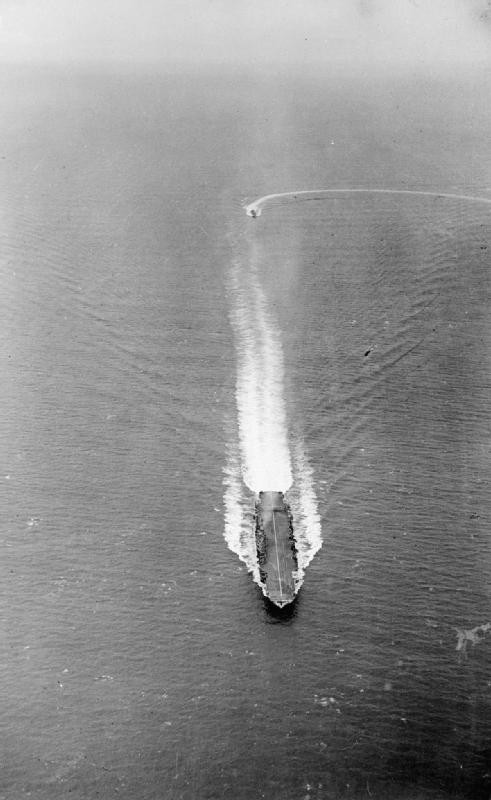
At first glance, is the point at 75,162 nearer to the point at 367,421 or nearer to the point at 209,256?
the point at 209,256

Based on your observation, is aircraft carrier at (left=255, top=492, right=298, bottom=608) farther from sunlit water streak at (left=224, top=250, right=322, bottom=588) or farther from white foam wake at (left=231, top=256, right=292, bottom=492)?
white foam wake at (left=231, top=256, right=292, bottom=492)

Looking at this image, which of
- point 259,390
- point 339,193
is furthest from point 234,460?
point 339,193

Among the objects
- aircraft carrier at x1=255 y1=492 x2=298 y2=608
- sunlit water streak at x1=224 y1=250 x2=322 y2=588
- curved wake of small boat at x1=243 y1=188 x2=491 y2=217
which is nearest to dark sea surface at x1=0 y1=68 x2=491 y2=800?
sunlit water streak at x1=224 y1=250 x2=322 y2=588

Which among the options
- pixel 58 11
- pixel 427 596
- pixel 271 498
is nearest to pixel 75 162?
pixel 58 11

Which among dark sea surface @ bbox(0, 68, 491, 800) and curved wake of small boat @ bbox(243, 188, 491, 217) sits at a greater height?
curved wake of small boat @ bbox(243, 188, 491, 217)

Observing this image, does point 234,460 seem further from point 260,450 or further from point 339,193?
point 339,193

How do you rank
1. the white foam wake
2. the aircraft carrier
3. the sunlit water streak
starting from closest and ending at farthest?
1. the aircraft carrier
2. the sunlit water streak
3. the white foam wake
